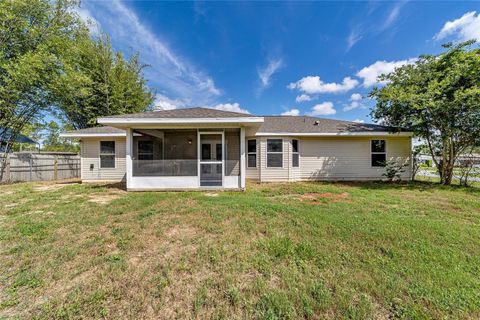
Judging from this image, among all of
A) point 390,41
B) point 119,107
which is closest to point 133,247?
point 390,41

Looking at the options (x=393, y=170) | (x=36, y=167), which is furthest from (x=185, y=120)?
(x=36, y=167)

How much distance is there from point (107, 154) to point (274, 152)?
8515 millimetres

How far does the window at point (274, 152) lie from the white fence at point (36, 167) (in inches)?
502

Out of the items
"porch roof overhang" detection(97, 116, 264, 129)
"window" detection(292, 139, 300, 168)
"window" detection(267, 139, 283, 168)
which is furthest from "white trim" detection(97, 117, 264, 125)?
"window" detection(292, 139, 300, 168)

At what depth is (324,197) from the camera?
6328mm

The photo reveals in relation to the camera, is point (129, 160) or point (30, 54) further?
point (30, 54)

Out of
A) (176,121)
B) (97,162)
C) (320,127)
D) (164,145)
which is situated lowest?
(97,162)

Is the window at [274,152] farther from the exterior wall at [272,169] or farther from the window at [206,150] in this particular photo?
the window at [206,150]

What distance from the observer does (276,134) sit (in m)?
9.33

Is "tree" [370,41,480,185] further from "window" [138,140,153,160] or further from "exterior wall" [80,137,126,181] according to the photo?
"exterior wall" [80,137,126,181]

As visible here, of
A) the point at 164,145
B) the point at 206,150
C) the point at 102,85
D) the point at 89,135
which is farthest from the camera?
the point at 102,85

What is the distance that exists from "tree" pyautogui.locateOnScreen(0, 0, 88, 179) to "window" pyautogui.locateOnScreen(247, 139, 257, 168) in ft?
36.4

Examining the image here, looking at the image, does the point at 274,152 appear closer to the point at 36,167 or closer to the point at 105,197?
the point at 105,197

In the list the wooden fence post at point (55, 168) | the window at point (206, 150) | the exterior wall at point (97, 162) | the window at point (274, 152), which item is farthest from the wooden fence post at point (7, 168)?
the window at point (274, 152)
